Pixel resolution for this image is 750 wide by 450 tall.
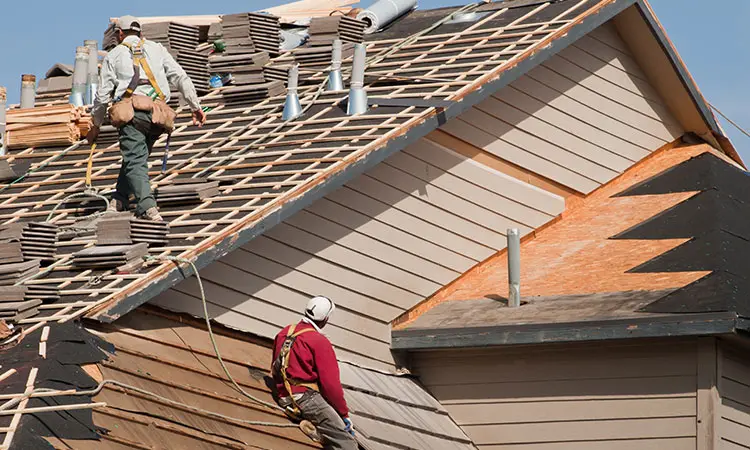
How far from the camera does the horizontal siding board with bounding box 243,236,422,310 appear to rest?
13.3 m

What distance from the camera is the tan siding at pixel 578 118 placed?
51.7 feet

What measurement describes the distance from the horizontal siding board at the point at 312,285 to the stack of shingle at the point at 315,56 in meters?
3.85

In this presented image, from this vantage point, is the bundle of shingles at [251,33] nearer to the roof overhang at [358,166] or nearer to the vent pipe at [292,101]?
the vent pipe at [292,101]

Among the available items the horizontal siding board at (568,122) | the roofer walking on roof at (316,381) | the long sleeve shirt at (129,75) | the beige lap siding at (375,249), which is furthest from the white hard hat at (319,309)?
the horizontal siding board at (568,122)

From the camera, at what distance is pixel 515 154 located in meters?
15.8

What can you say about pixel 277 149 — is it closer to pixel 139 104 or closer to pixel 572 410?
pixel 139 104

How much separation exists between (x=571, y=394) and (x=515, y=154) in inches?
134

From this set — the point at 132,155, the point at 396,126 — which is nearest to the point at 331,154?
the point at 396,126

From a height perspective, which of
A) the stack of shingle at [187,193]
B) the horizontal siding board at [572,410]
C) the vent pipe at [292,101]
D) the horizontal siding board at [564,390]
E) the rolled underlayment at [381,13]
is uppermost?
the rolled underlayment at [381,13]

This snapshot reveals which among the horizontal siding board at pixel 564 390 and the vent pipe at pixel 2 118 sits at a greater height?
the vent pipe at pixel 2 118

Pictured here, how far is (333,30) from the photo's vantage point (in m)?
17.4

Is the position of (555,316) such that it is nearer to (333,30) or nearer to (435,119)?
(435,119)

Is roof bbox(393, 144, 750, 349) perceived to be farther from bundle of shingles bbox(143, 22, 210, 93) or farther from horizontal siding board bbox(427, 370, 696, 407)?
bundle of shingles bbox(143, 22, 210, 93)

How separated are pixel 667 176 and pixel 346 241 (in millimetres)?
4547
